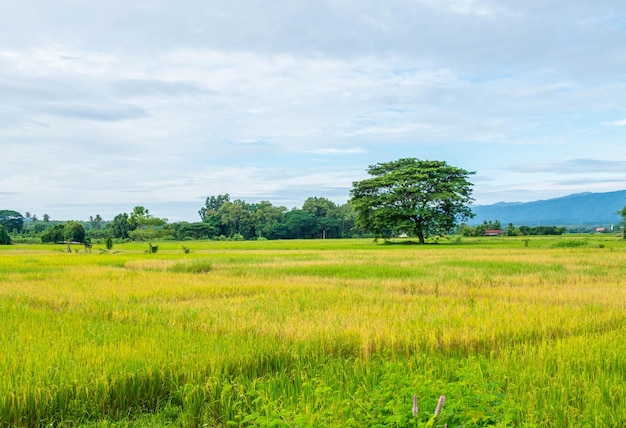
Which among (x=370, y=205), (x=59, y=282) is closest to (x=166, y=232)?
(x=370, y=205)

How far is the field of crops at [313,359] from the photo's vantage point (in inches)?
163

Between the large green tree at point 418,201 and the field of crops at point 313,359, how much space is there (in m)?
30.4

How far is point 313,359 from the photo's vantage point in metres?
5.84

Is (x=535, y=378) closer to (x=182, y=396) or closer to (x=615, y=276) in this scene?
(x=182, y=396)

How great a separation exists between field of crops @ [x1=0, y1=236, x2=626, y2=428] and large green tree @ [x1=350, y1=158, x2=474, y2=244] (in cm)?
3037

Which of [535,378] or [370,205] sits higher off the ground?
[370,205]

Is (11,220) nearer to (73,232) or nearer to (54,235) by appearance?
(54,235)

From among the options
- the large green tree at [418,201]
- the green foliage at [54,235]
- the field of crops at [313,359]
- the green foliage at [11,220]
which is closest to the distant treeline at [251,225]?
the green foliage at [11,220]

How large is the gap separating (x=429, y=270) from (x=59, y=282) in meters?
11.9

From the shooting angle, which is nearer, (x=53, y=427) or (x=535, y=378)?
(x=53, y=427)

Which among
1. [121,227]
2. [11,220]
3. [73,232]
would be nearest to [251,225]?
[121,227]

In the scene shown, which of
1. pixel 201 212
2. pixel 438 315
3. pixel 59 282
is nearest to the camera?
pixel 438 315

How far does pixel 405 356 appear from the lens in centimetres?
605

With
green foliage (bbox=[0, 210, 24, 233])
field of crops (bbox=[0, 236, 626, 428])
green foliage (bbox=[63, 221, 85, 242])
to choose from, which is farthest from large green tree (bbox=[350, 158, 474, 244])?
green foliage (bbox=[0, 210, 24, 233])
